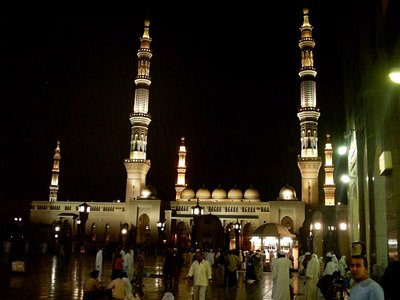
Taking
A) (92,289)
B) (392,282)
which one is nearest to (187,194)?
(92,289)

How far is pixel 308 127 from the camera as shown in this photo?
143 ft

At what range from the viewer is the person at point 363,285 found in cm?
430

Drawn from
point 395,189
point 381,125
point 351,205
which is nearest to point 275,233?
point 351,205

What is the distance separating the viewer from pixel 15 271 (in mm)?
17234

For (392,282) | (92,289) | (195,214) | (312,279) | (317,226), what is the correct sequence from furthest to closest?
(317,226), (195,214), (312,279), (92,289), (392,282)

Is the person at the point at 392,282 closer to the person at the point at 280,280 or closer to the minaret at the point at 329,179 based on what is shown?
the person at the point at 280,280

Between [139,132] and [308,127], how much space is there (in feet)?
52.6

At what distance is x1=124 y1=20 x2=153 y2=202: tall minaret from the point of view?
45.6 m

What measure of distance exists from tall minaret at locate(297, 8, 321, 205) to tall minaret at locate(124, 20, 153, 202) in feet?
48.7

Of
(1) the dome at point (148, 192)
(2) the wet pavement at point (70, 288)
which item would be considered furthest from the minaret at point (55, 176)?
(2) the wet pavement at point (70, 288)

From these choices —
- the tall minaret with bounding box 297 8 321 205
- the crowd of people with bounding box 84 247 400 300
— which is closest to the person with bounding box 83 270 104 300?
the crowd of people with bounding box 84 247 400 300

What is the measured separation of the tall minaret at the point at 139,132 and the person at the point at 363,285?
40234 mm

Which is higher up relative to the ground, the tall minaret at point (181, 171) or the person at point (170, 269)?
the tall minaret at point (181, 171)

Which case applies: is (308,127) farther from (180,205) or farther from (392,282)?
(392,282)
